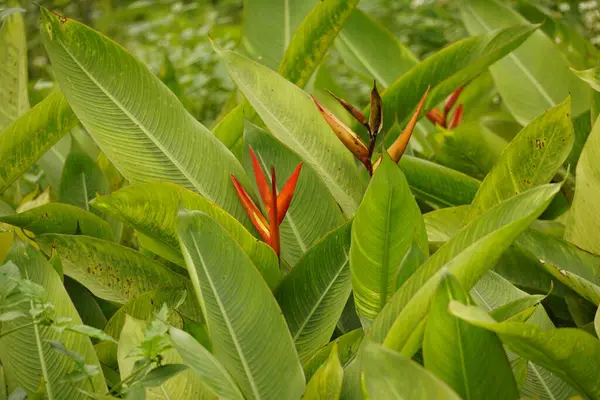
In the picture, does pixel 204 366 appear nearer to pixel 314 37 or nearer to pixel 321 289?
pixel 321 289

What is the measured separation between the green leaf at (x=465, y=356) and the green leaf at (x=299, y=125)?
1.96 ft

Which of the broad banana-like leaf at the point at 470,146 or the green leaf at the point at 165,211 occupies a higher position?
the green leaf at the point at 165,211

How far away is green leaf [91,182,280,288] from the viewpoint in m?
1.29

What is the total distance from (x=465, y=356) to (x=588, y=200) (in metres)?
0.59

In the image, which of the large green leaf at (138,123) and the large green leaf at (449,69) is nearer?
the large green leaf at (138,123)

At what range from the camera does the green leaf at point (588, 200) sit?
1429mm

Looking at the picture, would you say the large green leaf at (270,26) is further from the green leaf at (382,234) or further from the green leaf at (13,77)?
the green leaf at (382,234)

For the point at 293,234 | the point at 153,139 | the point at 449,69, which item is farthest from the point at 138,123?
the point at 449,69

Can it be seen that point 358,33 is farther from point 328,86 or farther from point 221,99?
point 221,99

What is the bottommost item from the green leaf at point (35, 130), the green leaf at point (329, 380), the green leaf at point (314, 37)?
the green leaf at point (329, 380)

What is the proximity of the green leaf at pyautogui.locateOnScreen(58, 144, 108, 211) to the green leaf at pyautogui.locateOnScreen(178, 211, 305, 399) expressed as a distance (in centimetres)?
82

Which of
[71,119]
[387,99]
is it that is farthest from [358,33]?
[71,119]

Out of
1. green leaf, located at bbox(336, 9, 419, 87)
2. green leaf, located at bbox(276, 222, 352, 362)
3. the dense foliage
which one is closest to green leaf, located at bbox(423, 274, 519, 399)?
the dense foliage

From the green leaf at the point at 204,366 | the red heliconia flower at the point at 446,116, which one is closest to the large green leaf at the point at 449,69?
the red heliconia flower at the point at 446,116
